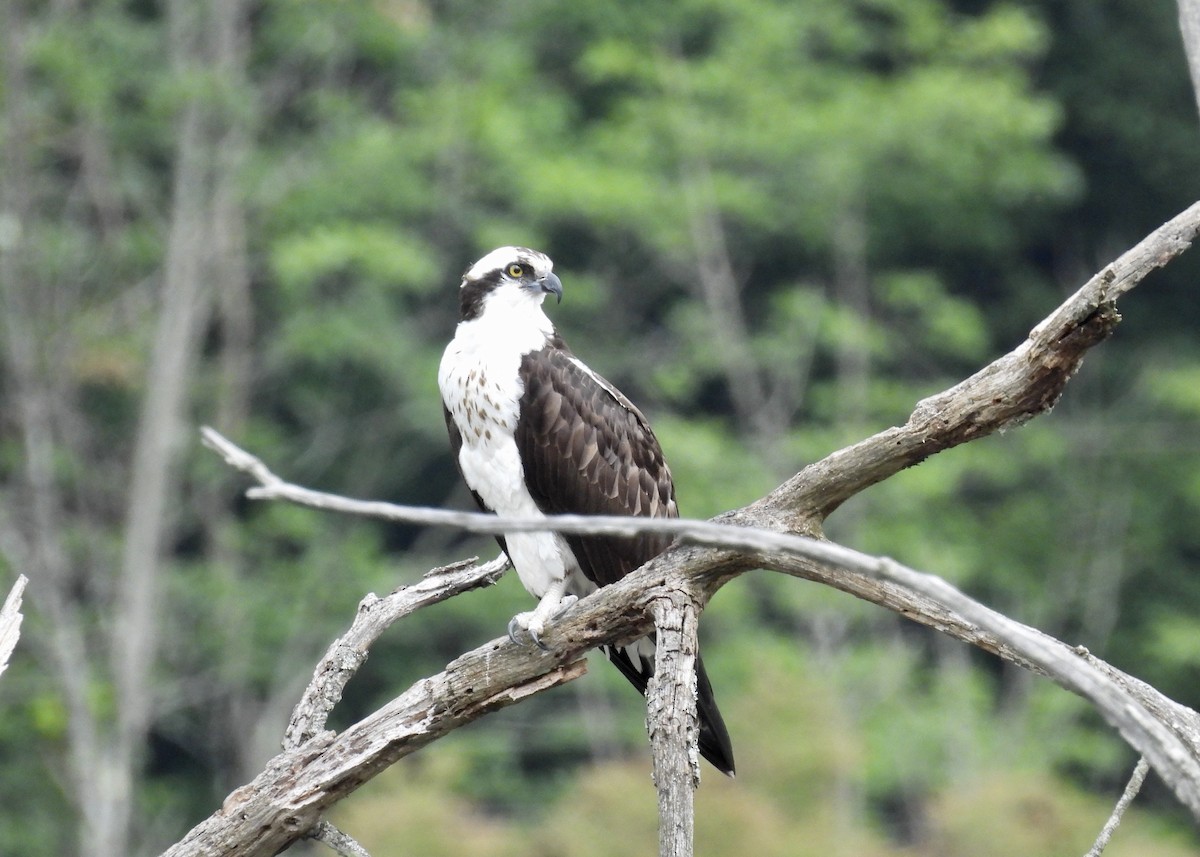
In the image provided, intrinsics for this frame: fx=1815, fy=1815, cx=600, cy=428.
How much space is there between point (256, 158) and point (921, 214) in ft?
28.8

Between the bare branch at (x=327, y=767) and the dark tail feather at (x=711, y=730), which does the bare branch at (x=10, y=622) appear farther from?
the dark tail feather at (x=711, y=730)

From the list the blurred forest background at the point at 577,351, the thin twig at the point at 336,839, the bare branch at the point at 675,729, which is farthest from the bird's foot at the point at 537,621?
the blurred forest background at the point at 577,351

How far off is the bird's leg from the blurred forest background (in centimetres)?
852

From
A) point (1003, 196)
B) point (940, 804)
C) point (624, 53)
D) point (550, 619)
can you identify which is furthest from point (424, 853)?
point (1003, 196)

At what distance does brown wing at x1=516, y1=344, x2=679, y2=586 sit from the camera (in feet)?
17.3

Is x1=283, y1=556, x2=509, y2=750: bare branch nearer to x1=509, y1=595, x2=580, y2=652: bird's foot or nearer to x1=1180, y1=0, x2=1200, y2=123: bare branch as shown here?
x1=509, y1=595, x2=580, y2=652: bird's foot

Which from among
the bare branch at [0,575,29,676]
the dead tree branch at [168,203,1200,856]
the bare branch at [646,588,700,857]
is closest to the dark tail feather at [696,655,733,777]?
the dead tree branch at [168,203,1200,856]

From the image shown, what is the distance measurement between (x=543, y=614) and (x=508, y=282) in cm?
144

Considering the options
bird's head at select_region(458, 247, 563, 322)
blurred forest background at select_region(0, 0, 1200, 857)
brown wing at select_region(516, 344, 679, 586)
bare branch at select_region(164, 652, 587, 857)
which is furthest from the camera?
blurred forest background at select_region(0, 0, 1200, 857)

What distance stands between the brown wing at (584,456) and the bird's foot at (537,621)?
37 centimetres

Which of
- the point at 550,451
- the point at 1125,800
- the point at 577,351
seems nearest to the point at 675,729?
the point at 1125,800

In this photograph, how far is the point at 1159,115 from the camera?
23594 millimetres

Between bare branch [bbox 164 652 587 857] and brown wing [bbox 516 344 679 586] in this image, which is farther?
brown wing [bbox 516 344 679 586]

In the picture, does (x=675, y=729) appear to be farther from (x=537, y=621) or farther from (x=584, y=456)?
(x=584, y=456)
